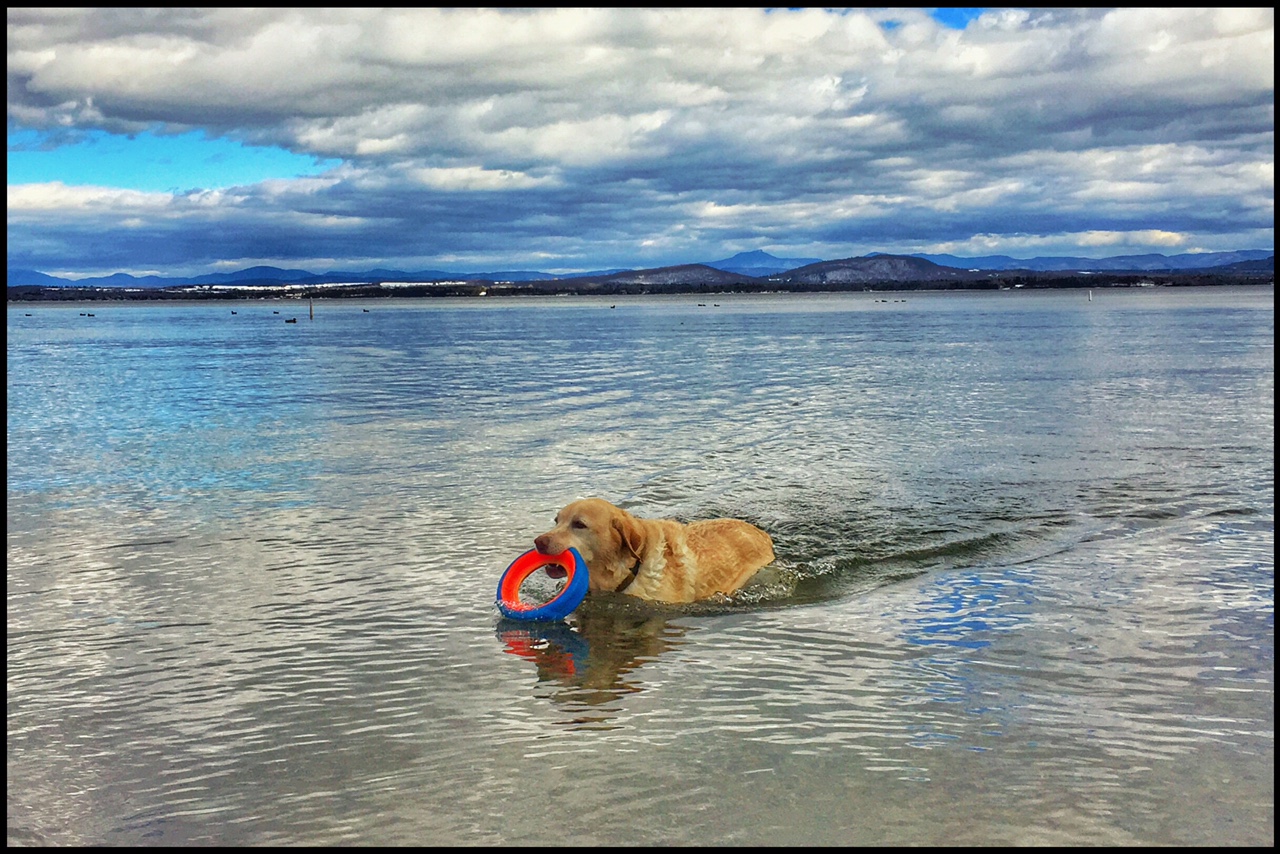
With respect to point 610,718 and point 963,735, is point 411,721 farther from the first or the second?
point 963,735

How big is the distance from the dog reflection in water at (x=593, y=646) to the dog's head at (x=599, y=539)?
0.34 m

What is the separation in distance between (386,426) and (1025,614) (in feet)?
62.6

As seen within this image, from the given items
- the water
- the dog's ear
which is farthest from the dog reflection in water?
the dog's ear

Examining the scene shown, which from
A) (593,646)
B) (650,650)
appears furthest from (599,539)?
(650,650)

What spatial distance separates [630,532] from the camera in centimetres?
1081

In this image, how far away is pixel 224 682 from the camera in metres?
→ 8.51

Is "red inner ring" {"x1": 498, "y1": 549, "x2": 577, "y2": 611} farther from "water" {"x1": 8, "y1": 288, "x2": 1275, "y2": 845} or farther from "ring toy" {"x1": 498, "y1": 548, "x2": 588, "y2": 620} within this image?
"water" {"x1": 8, "y1": 288, "x2": 1275, "y2": 845}

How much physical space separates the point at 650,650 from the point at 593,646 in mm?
571

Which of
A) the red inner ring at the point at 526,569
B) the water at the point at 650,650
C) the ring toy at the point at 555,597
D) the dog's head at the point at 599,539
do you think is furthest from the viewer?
the dog's head at the point at 599,539

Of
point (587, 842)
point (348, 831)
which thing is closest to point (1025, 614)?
point (587, 842)

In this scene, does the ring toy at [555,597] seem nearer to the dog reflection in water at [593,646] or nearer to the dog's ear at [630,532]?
the dog reflection in water at [593,646]

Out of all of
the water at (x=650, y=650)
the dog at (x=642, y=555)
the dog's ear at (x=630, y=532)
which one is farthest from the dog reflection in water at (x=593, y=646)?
the dog's ear at (x=630, y=532)

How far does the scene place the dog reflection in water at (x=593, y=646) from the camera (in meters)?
8.55

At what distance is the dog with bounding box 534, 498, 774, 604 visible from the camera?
1070 centimetres
